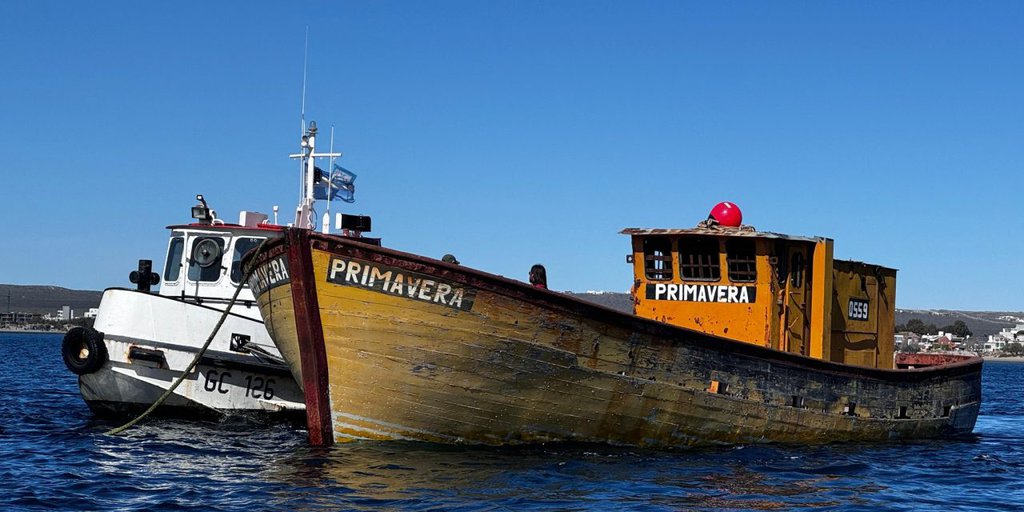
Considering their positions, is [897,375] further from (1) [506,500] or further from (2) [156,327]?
(2) [156,327]

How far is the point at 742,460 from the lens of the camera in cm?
1302

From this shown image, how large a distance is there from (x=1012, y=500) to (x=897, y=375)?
4.64m

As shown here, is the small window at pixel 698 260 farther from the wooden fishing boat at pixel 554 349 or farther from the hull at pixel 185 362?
the hull at pixel 185 362

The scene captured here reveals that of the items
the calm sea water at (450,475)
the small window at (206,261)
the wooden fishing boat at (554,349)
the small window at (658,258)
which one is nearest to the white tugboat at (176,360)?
the calm sea water at (450,475)

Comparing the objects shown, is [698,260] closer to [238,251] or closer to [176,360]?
[238,251]

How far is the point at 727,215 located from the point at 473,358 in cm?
507

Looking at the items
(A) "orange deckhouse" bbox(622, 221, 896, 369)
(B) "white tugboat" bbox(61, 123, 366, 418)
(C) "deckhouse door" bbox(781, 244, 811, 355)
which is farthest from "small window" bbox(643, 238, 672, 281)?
(B) "white tugboat" bbox(61, 123, 366, 418)

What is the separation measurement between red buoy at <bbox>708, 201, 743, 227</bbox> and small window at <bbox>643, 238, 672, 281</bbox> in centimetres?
79

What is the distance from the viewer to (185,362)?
15547 millimetres

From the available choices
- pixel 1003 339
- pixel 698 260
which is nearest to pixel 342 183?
pixel 698 260

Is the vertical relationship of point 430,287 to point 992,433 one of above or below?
above

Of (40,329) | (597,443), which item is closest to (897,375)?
(597,443)

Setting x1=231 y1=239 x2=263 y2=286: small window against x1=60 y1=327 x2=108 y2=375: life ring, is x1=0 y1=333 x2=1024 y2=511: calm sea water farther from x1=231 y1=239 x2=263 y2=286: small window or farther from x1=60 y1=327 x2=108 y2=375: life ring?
x1=231 y1=239 x2=263 y2=286: small window

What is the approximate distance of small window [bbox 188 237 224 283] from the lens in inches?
677
